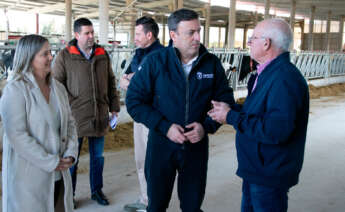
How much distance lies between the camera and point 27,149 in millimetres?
1797

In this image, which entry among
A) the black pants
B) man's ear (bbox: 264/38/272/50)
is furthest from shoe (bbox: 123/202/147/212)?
man's ear (bbox: 264/38/272/50)

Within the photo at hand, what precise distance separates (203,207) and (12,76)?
7.00 ft

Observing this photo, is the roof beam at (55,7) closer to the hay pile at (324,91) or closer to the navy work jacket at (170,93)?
the hay pile at (324,91)

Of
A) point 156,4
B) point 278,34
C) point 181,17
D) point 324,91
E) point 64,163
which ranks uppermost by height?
point 156,4

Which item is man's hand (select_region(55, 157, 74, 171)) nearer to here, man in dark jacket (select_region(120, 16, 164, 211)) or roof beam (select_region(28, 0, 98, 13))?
man in dark jacket (select_region(120, 16, 164, 211))

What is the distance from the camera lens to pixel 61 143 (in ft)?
6.59

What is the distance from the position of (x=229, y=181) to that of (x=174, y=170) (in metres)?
1.90

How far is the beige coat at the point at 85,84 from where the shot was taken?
2.92m

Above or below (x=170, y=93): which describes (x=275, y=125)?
below

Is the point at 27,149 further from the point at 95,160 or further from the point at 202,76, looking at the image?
the point at 95,160

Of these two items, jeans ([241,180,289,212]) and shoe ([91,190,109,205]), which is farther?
shoe ([91,190,109,205])

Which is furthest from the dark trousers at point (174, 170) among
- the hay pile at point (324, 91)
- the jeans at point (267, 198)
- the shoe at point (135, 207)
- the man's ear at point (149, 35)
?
the hay pile at point (324, 91)

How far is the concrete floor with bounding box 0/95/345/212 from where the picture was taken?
327 cm

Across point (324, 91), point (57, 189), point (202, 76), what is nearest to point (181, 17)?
point (202, 76)
